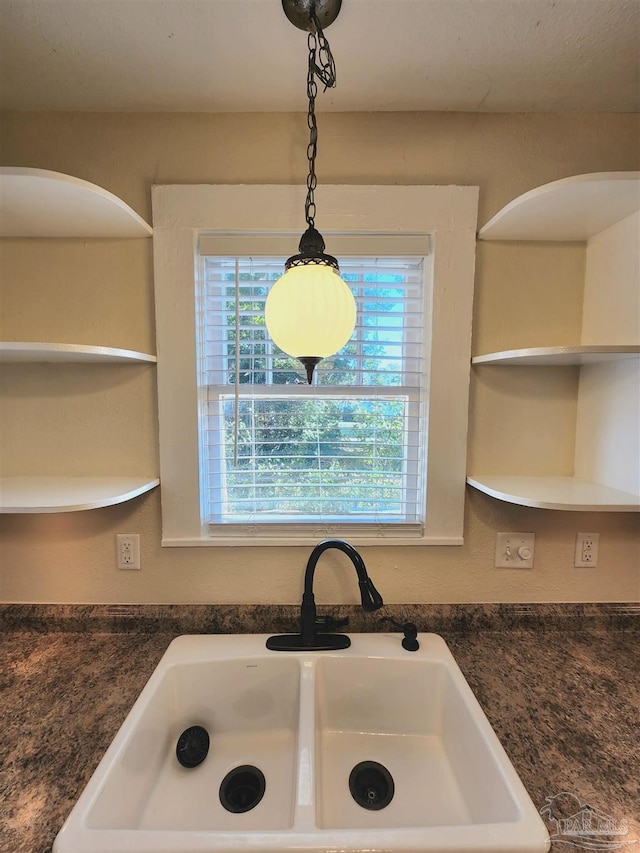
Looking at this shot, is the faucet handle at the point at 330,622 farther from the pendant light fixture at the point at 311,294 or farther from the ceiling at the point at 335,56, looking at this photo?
the ceiling at the point at 335,56

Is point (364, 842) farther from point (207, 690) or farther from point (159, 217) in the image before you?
point (159, 217)

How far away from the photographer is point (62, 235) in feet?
3.60

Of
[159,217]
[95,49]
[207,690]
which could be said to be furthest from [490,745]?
[95,49]

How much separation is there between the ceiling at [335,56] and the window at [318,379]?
0.76ft

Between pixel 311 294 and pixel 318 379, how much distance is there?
0.44 m

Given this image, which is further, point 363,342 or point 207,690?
point 363,342

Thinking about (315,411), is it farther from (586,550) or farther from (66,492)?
(586,550)

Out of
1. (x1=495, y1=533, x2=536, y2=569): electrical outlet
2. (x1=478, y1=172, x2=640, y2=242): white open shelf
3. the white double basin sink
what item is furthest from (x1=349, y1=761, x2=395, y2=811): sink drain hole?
(x1=478, y1=172, x2=640, y2=242): white open shelf

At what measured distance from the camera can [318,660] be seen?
0.99 m

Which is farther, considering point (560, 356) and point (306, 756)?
A: point (560, 356)

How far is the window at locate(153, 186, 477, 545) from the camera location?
42.8 inches

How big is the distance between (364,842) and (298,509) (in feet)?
2.43

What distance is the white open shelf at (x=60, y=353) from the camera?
0.85m

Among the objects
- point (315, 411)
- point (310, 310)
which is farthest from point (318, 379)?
point (310, 310)
